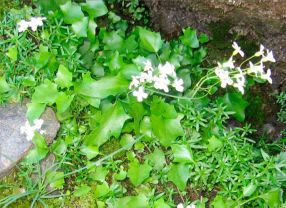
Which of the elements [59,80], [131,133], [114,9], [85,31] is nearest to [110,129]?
[131,133]

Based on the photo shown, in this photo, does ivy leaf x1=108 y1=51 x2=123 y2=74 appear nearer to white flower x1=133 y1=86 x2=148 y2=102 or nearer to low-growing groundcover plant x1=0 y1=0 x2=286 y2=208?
low-growing groundcover plant x1=0 y1=0 x2=286 y2=208

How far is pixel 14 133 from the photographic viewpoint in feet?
8.74

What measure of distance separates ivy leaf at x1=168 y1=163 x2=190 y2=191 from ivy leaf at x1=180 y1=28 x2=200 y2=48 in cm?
77

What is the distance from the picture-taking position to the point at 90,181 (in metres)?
2.67

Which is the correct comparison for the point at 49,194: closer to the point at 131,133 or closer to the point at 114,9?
the point at 131,133

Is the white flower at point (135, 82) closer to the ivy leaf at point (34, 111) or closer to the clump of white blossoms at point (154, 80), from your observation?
the clump of white blossoms at point (154, 80)

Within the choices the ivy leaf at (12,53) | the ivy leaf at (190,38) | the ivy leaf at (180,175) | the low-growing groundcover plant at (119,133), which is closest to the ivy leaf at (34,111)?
the low-growing groundcover plant at (119,133)

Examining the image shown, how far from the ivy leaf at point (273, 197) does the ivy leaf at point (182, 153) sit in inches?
15.6

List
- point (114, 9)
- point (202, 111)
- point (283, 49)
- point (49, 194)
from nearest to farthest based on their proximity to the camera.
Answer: point (49, 194)
point (202, 111)
point (283, 49)
point (114, 9)

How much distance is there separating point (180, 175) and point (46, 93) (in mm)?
787

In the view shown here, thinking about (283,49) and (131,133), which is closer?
(131,133)

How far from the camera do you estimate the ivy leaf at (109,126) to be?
104 inches

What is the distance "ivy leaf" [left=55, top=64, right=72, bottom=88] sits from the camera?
264 cm

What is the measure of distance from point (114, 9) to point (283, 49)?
3.60 ft
